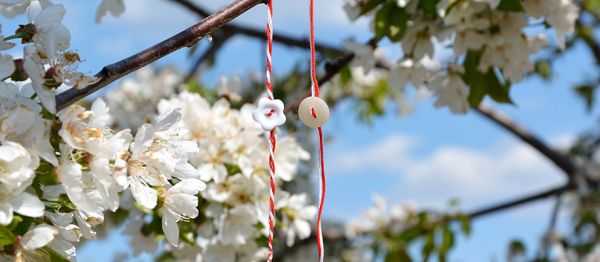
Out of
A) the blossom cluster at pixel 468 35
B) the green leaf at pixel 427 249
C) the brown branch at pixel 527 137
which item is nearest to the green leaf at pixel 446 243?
the green leaf at pixel 427 249

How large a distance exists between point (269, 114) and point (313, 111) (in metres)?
0.05

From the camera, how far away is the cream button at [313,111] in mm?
896

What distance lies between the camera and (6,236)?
2.34ft

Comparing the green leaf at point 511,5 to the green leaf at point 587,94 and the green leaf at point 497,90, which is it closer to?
the green leaf at point 497,90

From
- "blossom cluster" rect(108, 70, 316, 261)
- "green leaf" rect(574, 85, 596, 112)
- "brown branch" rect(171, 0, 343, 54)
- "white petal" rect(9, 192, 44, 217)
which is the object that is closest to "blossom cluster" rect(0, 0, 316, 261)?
"white petal" rect(9, 192, 44, 217)

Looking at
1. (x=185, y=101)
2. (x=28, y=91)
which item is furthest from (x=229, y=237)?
(x=28, y=91)

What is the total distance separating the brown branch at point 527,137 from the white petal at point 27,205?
7.52ft

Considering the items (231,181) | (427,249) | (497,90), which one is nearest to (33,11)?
(231,181)

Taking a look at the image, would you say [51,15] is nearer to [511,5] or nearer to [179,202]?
[179,202]

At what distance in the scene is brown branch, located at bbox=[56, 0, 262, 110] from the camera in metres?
0.82

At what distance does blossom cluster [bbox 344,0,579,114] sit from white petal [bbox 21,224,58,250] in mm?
788

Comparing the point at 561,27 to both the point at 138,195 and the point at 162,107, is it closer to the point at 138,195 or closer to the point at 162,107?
the point at 162,107

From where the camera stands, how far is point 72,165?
0.76 metres

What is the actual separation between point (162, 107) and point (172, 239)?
584mm
